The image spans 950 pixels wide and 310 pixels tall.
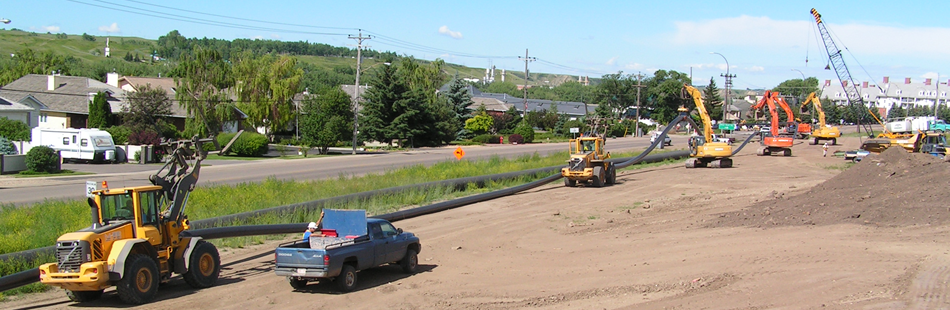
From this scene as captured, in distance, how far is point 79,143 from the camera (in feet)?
143

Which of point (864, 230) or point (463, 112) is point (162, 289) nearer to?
point (864, 230)

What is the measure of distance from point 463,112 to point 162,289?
73312mm

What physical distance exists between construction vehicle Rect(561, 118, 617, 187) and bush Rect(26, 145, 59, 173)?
1037 inches

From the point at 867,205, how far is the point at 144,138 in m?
42.3

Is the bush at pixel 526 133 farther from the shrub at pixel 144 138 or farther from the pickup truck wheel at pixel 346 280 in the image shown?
the pickup truck wheel at pixel 346 280

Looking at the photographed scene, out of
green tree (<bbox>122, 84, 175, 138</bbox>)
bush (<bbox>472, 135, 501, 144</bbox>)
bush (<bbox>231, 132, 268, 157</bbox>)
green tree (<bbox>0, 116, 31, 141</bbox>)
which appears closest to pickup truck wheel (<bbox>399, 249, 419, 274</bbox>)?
bush (<bbox>231, 132, 268, 157</bbox>)

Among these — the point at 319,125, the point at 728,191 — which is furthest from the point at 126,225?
the point at 319,125

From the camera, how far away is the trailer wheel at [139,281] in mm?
11180

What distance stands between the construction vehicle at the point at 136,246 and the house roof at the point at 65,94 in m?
50.5

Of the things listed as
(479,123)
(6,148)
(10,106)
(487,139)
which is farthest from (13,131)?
(479,123)

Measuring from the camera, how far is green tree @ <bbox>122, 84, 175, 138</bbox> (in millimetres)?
56094

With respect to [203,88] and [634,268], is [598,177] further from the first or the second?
[203,88]

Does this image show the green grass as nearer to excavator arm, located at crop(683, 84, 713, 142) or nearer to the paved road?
the paved road

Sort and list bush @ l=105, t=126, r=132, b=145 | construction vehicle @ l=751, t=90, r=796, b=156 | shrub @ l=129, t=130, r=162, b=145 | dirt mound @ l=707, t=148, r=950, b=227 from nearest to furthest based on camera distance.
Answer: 1. dirt mound @ l=707, t=148, r=950, b=227
2. shrub @ l=129, t=130, r=162, b=145
3. bush @ l=105, t=126, r=132, b=145
4. construction vehicle @ l=751, t=90, r=796, b=156
